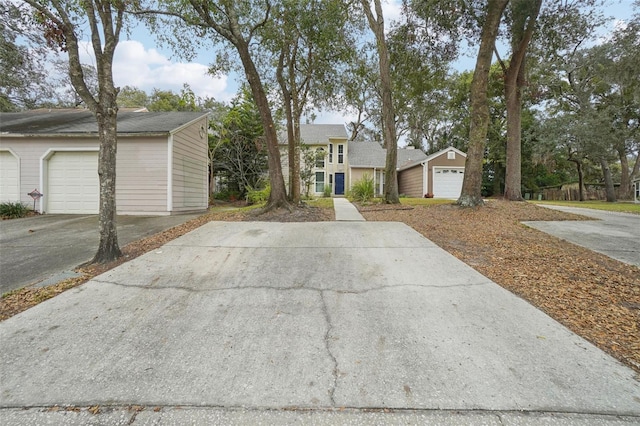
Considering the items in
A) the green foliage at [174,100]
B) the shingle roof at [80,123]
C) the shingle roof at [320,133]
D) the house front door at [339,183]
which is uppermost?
the green foliage at [174,100]

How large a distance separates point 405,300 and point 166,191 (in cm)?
895

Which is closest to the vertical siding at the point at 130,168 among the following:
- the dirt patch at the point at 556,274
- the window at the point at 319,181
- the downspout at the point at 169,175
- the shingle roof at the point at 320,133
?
the downspout at the point at 169,175

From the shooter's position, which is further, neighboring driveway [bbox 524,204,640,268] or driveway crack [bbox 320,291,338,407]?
neighboring driveway [bbox 524,204,640,268]

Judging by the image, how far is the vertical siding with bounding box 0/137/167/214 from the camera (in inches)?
388

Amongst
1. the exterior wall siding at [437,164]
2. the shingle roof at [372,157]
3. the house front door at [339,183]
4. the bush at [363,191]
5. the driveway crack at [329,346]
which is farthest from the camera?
the house front door at [339,183]

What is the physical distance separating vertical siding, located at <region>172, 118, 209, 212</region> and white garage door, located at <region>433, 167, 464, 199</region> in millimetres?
15469

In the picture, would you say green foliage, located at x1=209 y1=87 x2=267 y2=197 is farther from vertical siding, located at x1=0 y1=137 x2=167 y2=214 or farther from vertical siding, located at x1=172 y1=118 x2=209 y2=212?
vertical siding, located at x1=0 y1=137 x2=167 y2=214

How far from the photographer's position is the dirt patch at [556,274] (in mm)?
2879

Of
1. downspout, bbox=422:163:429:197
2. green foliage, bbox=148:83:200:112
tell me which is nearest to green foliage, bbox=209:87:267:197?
green foliage, bbox=148:83:200:112

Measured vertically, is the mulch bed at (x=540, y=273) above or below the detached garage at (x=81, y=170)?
below

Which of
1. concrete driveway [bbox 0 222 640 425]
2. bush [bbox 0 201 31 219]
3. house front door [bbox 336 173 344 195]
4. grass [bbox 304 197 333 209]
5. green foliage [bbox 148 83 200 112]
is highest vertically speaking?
green foliage [bbox 148 83 200 112]

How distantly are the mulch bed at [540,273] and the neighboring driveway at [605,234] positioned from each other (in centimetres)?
35

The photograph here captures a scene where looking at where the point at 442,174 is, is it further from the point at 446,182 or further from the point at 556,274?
the point at 556,274

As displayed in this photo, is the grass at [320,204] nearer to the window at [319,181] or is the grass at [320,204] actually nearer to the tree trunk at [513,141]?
the tree trunk at [513,141]
